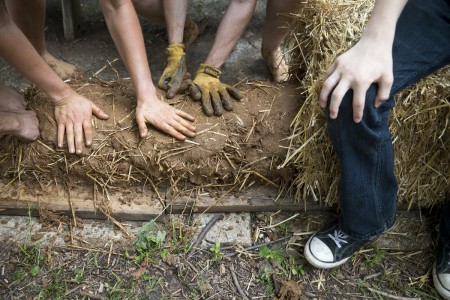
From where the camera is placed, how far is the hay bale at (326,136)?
5.39ft

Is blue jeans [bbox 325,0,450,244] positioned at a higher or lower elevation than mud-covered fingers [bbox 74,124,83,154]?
higher

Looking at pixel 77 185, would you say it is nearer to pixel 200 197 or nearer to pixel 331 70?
pixel 200 197

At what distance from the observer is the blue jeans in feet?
4.84

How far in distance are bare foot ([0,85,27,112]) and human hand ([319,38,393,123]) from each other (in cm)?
137

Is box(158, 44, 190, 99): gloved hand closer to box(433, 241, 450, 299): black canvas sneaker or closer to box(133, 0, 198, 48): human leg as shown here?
box(133, 0, 198, 48): human leg

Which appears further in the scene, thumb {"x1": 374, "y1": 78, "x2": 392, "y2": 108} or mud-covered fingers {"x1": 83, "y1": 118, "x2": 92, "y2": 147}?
mud-covered fingers {"x1": 83, "y1": 118, "x2": 92, "y2": 147}

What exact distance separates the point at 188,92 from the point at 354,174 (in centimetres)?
89

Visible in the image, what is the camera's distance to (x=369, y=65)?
1.40 meters

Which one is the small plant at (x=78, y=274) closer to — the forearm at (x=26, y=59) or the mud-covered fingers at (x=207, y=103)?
the forearm at (x=26, y=59)

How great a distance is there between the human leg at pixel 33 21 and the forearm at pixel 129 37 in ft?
1.87

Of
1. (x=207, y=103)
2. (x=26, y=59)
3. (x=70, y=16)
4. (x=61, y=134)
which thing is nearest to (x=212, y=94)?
(x=207, y=103)

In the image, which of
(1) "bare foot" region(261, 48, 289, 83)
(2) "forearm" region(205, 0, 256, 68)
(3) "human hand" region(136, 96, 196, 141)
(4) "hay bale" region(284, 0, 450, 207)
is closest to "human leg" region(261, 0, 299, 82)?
(1) "bare foot" region(261, 48, 289, 83)

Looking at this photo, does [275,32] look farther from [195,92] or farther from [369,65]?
[369,65]

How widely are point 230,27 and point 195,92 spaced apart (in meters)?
0.46
